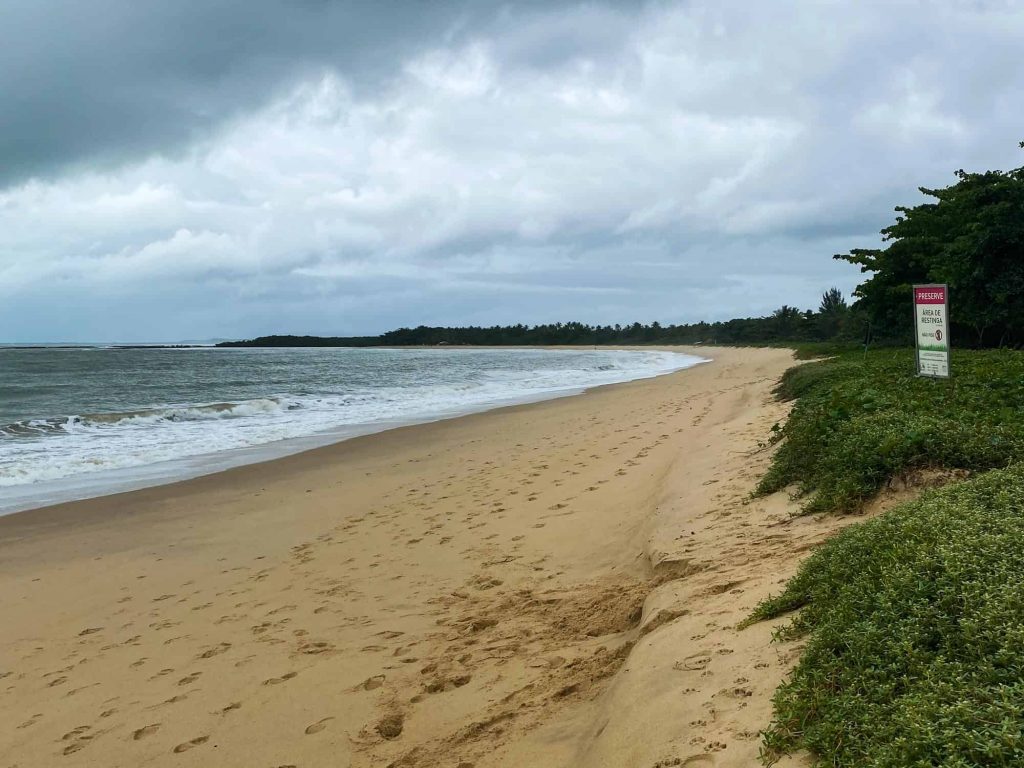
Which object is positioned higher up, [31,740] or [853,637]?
[853,637]

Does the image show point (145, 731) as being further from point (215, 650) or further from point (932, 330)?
point (932, 330)

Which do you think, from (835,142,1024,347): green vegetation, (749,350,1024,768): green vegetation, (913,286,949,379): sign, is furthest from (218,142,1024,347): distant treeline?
(749,350,1024,768): green vegetation

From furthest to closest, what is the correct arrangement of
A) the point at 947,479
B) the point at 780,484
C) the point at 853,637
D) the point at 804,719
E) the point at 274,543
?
the point at 274,543 < the point at 780,484 < the point at 947,479 < the point at 853,637 < the point at 804,719

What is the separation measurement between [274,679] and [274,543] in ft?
11.7

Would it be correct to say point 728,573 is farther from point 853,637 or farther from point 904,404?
point 904,404

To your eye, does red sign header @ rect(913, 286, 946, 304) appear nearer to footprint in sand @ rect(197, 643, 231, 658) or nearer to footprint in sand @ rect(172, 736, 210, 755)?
footprint in sand @ rect(197, 643, 231, 658)

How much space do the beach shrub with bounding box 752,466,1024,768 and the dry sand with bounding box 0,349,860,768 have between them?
10.5 inches

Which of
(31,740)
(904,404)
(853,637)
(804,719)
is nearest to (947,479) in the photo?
(904,404)

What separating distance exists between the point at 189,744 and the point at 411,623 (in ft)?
5.74

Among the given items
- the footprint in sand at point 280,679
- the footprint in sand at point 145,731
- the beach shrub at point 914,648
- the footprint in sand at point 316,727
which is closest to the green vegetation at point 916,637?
the beach shrub at point 914,648

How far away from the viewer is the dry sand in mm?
3564

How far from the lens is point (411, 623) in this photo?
542 centimetres

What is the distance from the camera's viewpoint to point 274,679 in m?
4.68

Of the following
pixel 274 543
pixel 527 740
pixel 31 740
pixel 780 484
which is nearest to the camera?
pixel 527 740
